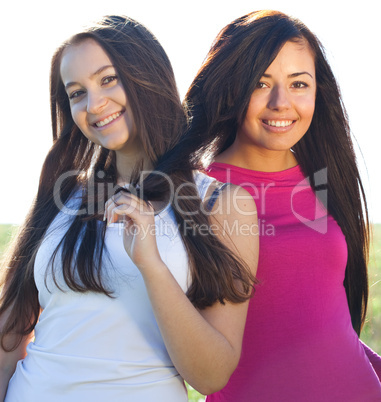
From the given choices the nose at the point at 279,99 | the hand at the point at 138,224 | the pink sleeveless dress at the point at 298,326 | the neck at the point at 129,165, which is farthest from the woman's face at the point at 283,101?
the hand at the point at 138,224

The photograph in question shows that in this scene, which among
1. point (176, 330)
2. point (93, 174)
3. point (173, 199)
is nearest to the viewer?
point (176, 330)

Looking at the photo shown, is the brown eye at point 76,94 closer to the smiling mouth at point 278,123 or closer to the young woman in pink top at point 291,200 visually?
the young woman in pink top at point 291,200

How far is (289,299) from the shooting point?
2326mm

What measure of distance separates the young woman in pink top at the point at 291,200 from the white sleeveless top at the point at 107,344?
0.46 metres

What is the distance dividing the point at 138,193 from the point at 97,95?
424mm

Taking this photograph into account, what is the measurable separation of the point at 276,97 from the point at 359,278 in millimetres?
973

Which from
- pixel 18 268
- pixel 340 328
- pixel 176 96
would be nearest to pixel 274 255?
pixel 340 328

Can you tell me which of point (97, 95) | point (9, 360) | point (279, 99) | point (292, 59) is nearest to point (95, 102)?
point (97, 95)

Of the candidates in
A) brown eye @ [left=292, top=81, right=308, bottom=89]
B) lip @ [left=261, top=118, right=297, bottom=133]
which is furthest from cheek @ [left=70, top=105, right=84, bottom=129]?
brown eye @ [left=292, top=81, right=308, bottom=89]

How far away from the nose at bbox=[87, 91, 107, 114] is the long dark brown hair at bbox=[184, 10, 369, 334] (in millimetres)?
468

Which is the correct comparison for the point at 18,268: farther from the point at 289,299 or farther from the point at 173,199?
the point at 289,299

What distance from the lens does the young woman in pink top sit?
226 cm

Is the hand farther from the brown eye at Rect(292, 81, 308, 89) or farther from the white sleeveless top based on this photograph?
the brown eye at Rect(292, 81, 308, 89)

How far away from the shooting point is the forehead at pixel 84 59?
224cm
